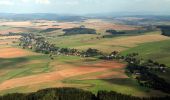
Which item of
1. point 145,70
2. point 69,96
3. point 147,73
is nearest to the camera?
point 69,96

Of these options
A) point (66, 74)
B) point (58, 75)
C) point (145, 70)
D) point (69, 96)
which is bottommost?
point (145, 70)

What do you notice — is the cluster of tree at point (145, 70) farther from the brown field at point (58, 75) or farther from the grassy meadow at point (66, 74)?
the brown field at point (58, 75)

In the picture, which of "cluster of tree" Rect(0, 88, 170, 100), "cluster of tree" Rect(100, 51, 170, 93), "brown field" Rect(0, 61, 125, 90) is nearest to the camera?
"cluster of tree" Rect(0, 88, 170, 100)

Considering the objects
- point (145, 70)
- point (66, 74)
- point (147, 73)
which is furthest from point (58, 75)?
point (145, 70)

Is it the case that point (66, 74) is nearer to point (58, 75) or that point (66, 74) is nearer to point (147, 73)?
point (58, 75)

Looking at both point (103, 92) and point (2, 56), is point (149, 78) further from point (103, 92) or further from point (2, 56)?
point (2, 56)

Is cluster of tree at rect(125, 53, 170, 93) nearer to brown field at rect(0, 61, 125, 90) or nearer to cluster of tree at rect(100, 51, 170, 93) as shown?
cluster of tree at rect(100, 51, 170, 93)

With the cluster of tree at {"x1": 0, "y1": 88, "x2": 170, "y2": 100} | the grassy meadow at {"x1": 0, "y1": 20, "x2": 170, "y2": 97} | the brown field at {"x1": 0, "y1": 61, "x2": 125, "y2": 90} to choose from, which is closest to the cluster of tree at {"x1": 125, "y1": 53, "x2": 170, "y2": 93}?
the grassy meadow at {"x1": 0, "y1": 20, "x2": 170, "y2": 97}

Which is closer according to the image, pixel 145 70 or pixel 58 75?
pixel 58 75

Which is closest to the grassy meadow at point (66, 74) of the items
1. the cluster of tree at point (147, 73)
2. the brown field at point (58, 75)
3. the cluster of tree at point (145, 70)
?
the brown field at point (58, 75)

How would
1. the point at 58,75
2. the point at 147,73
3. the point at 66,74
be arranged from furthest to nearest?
the point at 147,73 → the point at 66,74 → the point at 58,75
